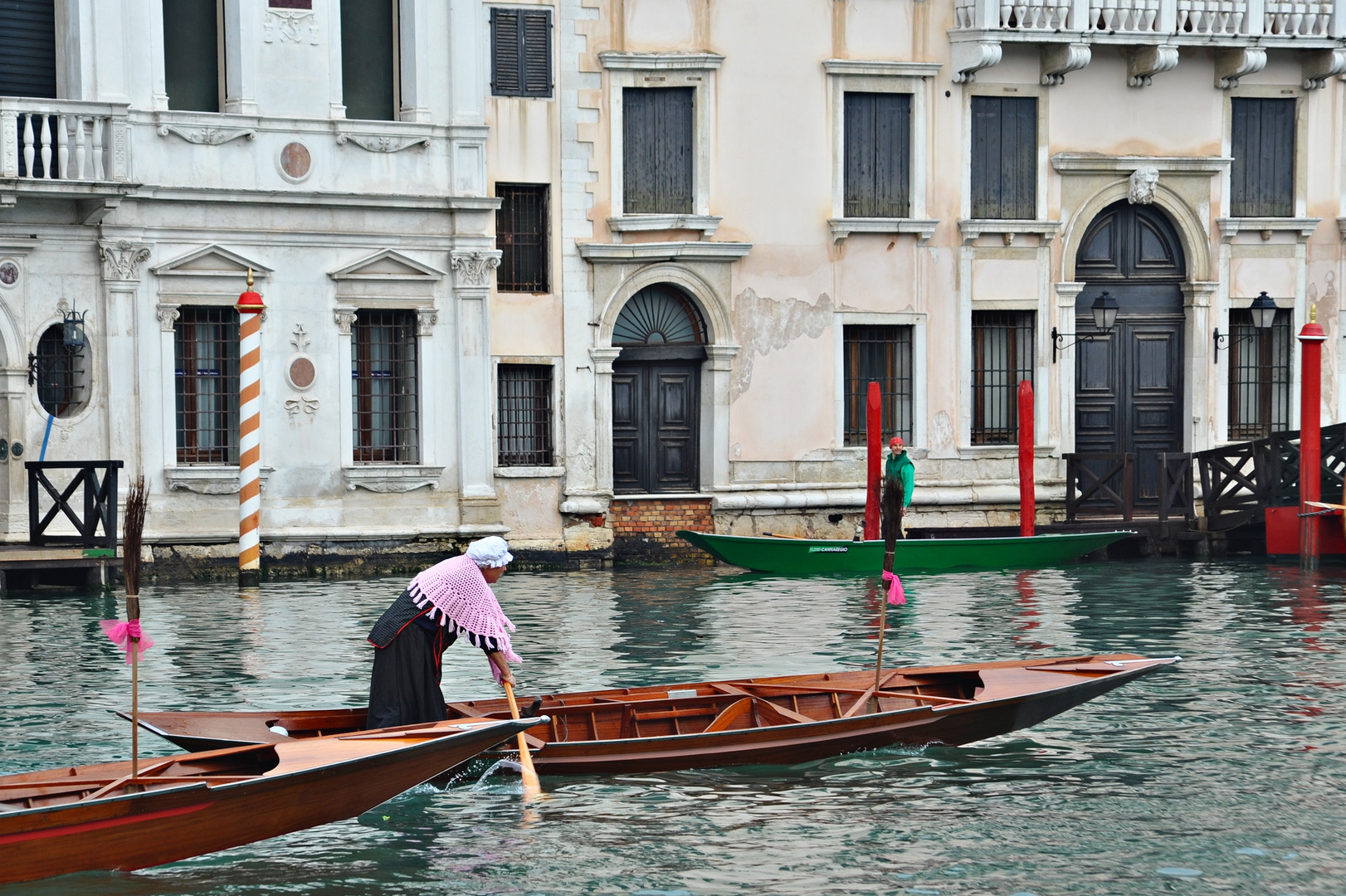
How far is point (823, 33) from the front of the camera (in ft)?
76.8

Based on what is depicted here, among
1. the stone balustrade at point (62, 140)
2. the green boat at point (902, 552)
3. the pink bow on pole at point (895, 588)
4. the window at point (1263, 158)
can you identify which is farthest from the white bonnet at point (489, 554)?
the window at point (1263, 158)

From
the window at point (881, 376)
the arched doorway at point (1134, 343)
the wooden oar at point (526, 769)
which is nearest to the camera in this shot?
the wooden oar at point (526, 769)

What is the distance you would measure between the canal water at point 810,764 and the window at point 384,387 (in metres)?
3.69

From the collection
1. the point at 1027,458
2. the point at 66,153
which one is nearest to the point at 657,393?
the point at 1027,458

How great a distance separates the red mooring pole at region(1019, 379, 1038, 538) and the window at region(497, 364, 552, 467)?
18.5 feet

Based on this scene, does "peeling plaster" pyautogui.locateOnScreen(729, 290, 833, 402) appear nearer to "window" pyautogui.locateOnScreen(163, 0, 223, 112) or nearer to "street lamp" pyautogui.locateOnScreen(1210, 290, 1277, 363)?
"street lamp" pyautogui.locateOnScreen(1210, 290, 1277, 363)

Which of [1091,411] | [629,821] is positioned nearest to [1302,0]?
[1091,411]

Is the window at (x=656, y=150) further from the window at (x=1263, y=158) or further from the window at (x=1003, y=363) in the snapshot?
the window at (x=1263, y=158)

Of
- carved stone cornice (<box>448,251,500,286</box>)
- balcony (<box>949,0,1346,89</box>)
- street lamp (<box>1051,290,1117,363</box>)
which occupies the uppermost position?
balcony (<box>949,0,1346,89</box>)

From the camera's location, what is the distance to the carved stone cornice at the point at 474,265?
22.1 metres

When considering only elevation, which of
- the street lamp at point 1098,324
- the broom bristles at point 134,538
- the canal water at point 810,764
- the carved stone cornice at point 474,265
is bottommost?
the canal water at point 810,764

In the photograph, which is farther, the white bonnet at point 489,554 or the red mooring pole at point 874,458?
the red mooring pole at point 874,458

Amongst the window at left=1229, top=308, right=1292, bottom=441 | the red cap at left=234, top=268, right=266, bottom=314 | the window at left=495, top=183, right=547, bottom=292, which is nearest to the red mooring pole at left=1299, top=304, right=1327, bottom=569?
the window at left=1229, top=308, right=1292, bottom=441

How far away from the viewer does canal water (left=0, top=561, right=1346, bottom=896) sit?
8391 mm
